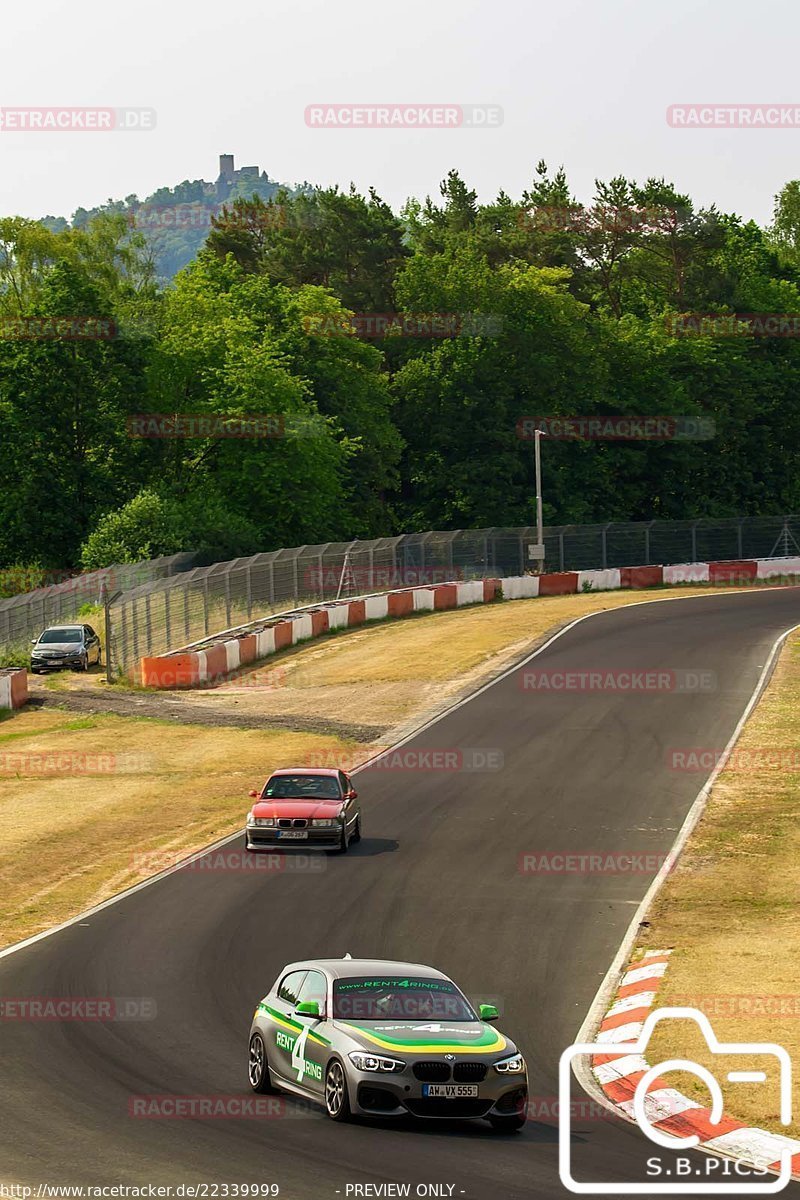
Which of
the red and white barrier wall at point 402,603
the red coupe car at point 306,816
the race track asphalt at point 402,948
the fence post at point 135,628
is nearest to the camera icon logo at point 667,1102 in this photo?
the race track asphalt at point 402,948

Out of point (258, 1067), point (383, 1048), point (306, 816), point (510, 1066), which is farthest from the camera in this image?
point (306, 816)

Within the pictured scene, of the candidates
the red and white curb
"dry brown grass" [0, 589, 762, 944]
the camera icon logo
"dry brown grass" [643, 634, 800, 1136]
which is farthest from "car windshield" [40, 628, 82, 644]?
the camera icon logo

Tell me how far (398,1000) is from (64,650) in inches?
1757

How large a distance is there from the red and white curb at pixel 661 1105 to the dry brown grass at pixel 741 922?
25 centimetres

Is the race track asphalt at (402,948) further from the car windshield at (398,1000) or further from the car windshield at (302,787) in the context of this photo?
the car windshield at (302,787)

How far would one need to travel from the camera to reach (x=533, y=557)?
73.5 m

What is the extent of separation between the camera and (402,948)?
2217 centimetres

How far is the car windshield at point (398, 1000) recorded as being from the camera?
14.9 metres

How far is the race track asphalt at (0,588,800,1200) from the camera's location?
42.7 ft

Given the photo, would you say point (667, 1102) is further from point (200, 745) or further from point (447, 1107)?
point (200, 745)

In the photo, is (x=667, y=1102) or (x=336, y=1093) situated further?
(x=667, y=1102)

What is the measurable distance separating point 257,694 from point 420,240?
216 feet

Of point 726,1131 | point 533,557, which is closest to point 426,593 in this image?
point 533,557

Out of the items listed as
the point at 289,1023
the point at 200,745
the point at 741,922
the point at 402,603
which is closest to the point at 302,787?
the point at 741,922
